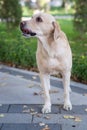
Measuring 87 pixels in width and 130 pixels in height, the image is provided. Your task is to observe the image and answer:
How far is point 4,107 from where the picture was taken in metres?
6.58

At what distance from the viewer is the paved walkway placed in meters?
5.74

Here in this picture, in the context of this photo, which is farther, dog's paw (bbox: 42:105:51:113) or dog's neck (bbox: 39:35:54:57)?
dog's paw (bbox: 42:105:51:113)

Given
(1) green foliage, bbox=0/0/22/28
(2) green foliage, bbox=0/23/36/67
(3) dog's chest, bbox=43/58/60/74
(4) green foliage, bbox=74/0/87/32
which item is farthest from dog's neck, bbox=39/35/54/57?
(1) green foliage, bbox=0/0/22/28

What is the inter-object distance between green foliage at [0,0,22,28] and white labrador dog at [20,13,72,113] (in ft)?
29.1

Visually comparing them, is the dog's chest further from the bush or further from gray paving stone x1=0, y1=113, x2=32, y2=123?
the bush

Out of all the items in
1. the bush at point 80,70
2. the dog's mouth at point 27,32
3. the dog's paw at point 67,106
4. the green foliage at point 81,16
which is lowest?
the dog's paw at point 67,106

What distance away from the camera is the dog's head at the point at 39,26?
576 cm

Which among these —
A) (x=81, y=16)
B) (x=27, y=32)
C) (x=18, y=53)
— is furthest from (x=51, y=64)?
(x=81, y=16)

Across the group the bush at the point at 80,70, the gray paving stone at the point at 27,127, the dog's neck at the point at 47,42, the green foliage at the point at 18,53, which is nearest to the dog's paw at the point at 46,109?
the gray paving stone at the point at 27,127

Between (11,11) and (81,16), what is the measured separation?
3349 millimetres

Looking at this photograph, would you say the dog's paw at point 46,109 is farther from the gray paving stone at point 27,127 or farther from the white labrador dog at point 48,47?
the gray paving stone at point 27,127

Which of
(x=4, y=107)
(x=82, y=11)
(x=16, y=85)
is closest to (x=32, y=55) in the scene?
(x=16, y=85)

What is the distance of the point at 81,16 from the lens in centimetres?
1277

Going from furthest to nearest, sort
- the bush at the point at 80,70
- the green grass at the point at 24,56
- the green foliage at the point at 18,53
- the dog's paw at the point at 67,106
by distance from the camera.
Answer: the green foliage at the point at 18,53
the green grass at the point at 24,56
the bush at the point at 80,70
the dog's paw at the point at 67,106
